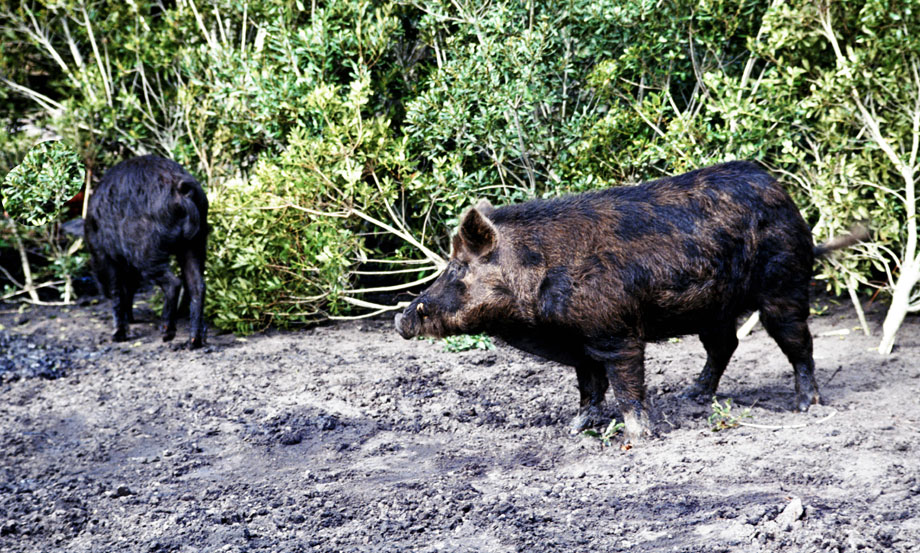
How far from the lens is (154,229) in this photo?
830 centimetres

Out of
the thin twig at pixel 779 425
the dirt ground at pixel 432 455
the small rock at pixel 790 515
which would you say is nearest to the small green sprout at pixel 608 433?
the dirt ground at pixel 432 455

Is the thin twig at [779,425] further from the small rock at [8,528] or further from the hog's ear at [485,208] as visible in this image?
the small rock at [8,528]

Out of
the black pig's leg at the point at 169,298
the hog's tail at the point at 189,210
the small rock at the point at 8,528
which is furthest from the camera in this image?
the black pig's leg at the point at 169,298

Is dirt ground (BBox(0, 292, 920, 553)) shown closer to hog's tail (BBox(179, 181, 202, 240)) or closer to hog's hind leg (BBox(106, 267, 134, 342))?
hog's hind leg (BBox(106, 267, 134, 342))

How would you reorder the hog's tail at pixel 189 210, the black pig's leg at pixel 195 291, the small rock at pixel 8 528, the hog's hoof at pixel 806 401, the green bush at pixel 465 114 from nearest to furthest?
the small rock at pixel 8 528, the hog's hoof at pixel 806 401, the green bush at pixel 465 114, the hog's tail at pixel 189 210, the black pig's leg at pixel 195 291

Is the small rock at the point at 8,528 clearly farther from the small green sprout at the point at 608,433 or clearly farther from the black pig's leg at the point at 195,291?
the black pig's leg at the point at 195,291

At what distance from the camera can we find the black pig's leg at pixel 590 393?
5672 millimetres

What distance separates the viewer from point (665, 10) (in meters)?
7.65

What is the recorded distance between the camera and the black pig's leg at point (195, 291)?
8.31 m

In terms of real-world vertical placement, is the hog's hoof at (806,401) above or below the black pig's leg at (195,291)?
below

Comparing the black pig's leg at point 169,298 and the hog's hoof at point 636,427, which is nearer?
the hog's hoof at point 636,427

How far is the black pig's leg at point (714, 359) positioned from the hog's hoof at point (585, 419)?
810mm

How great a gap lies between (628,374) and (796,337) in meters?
1.22

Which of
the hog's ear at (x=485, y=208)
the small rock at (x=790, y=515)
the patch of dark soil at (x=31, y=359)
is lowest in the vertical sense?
the small rock at (x=790, y=515)
